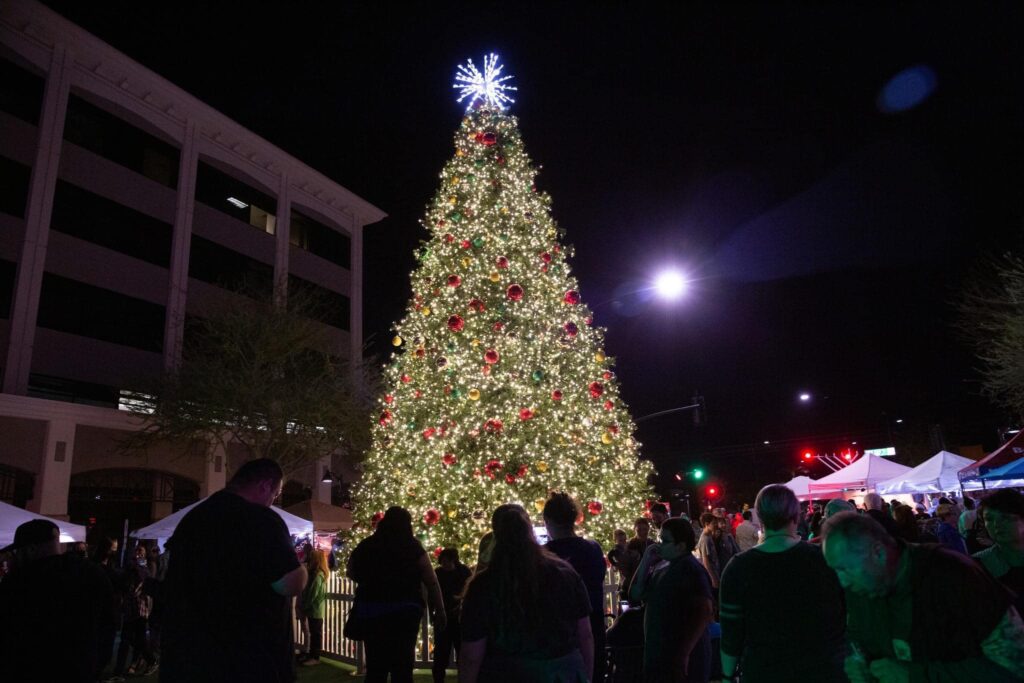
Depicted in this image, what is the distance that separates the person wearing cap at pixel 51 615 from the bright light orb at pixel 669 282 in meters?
10.8

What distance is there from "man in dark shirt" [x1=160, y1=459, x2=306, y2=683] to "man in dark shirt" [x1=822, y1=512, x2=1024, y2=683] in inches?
97.3

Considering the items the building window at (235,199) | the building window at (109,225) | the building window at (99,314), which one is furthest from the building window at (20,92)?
the building window at (235,199)

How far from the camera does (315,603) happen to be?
1060 centimetres

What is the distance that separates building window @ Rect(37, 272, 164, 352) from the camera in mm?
22375

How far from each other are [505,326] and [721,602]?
9.05 metres

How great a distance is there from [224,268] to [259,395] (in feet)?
30.1

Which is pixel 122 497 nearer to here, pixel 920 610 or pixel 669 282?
pixel 669 282

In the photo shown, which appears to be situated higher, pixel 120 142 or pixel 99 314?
pixel 120 142

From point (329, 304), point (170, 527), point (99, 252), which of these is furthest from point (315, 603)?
point (329, 304)

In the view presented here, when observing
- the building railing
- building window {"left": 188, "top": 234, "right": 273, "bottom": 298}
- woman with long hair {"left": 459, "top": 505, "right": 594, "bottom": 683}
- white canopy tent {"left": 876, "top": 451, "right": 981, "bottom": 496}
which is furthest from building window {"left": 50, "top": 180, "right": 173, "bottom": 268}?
white canopy tent {"left": 876, "top": 451, "right": 981, "bottom": 496}

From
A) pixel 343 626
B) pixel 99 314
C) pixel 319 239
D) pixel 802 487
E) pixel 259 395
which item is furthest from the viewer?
pixel 319 239

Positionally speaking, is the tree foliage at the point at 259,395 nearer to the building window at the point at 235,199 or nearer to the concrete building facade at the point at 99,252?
the concrete building facade at the point at 99,252

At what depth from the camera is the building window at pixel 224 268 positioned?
27.3 metres

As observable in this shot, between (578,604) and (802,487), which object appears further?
(802,487)
